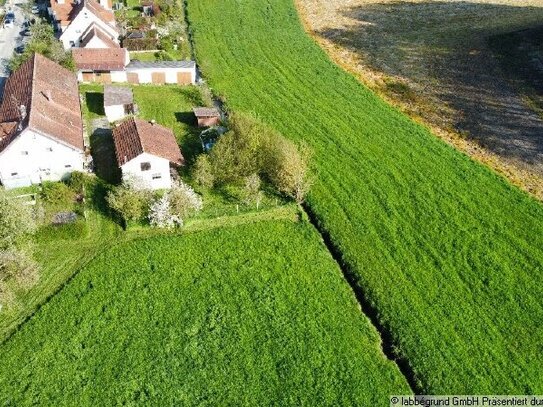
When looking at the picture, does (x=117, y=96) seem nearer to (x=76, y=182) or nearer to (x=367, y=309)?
(x=76, y=182)

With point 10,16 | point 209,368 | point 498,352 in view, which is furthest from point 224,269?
point 10,16

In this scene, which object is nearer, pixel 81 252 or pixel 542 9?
pixel 81 252

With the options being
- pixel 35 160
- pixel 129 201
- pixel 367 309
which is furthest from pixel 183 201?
pixel 367 309

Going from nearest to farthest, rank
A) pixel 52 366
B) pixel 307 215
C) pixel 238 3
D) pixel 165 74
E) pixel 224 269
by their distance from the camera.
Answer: pixel 52 366, pixel 224 269, pixel 307 215, pixel 165 74, pixel 238 3

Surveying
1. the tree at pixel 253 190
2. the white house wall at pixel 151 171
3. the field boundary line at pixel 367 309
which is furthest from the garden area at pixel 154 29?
the field boundary line at pixel 367 309

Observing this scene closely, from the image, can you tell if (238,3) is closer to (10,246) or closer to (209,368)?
(10,246)

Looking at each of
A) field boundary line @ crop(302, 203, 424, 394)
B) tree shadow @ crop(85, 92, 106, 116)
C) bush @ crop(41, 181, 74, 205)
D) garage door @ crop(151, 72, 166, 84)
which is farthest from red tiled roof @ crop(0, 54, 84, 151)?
field boundary line @ crop(302, 203, 424, 394)

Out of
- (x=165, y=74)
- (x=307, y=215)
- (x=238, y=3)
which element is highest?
(x=238, y=3)

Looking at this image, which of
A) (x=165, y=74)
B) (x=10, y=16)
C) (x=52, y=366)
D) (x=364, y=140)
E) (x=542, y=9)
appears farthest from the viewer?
(x=542, y=9)
